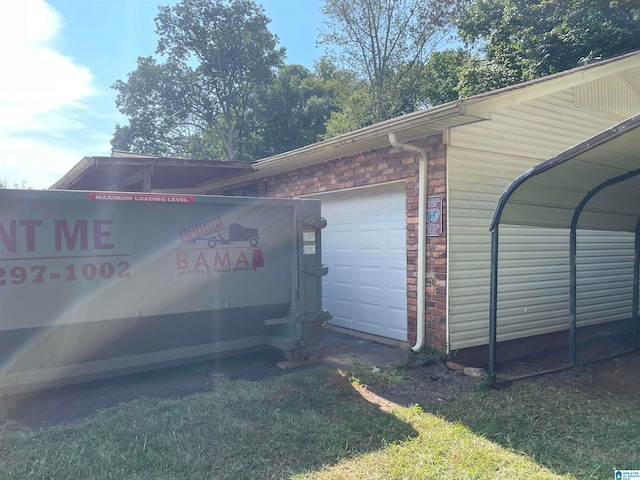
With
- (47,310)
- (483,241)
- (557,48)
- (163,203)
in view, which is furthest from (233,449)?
(557,48)

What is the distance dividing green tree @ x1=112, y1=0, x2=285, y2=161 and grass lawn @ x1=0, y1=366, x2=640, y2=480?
26696 mm

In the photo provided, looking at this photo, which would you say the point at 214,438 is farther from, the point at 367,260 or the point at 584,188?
the point at 584,188

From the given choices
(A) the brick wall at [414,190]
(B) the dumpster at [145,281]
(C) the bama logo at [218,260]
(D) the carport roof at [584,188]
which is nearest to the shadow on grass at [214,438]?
(B) the dumpster at [145,281]

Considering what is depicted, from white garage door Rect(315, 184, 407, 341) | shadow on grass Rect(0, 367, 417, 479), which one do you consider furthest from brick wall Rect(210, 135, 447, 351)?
shadow on grass Rect(0, 367, 417, 479)

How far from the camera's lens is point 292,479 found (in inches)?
136

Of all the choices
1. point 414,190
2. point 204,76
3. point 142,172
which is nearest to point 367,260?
point 414,190

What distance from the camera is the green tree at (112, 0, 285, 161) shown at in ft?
97.0

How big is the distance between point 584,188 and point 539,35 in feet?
34.7

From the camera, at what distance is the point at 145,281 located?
525 cm

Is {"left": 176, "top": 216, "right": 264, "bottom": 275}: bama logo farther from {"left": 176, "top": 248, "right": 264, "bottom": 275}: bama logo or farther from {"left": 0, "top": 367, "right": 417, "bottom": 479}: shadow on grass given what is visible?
{"left": 0, "top": 367, "right": 417, "bottom": 479}: shadow on grass

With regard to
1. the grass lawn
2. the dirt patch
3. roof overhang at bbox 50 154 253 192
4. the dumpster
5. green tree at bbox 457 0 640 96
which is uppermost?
green tree at bbox 457 0 640 96

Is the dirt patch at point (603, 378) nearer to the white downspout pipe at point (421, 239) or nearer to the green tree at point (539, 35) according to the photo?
the white downspout pipe at point (421, 239)

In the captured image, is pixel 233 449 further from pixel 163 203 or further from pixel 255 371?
pixel 163 203

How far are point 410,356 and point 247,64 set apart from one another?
27.1m
